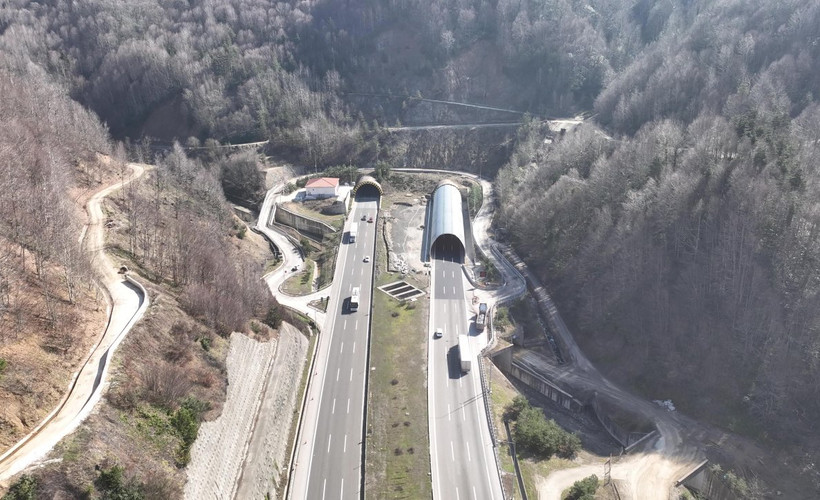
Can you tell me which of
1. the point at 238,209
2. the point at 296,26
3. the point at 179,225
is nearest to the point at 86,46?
the point at 296,26

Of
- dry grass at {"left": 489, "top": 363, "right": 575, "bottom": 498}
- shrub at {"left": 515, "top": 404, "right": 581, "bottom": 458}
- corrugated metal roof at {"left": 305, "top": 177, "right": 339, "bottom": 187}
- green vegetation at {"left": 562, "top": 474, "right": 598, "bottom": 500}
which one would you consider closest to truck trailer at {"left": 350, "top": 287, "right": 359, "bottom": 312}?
dry grass at {"left": 489, "top": 363, "right": 575, "bottom": 498}

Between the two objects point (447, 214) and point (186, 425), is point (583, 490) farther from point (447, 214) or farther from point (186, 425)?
point (447, 214)

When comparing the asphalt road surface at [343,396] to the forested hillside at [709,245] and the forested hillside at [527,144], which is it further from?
the forested hillside at [709,245]

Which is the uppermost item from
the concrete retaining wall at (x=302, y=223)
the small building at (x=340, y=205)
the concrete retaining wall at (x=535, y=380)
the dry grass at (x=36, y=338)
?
the dry grass at (x=36, y=338)

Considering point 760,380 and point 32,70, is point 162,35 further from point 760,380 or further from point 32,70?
point 760,380

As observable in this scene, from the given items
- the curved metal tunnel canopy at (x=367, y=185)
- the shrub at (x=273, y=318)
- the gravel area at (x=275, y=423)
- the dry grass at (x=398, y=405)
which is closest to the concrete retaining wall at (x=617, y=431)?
the dry grass at (x=398, y=405)

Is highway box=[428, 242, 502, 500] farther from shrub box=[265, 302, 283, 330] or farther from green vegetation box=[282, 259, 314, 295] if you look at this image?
green vegetation box=[282, 259, 314, 295]

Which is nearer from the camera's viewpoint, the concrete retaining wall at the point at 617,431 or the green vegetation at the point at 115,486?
the green vegetation at the point at 115,486
